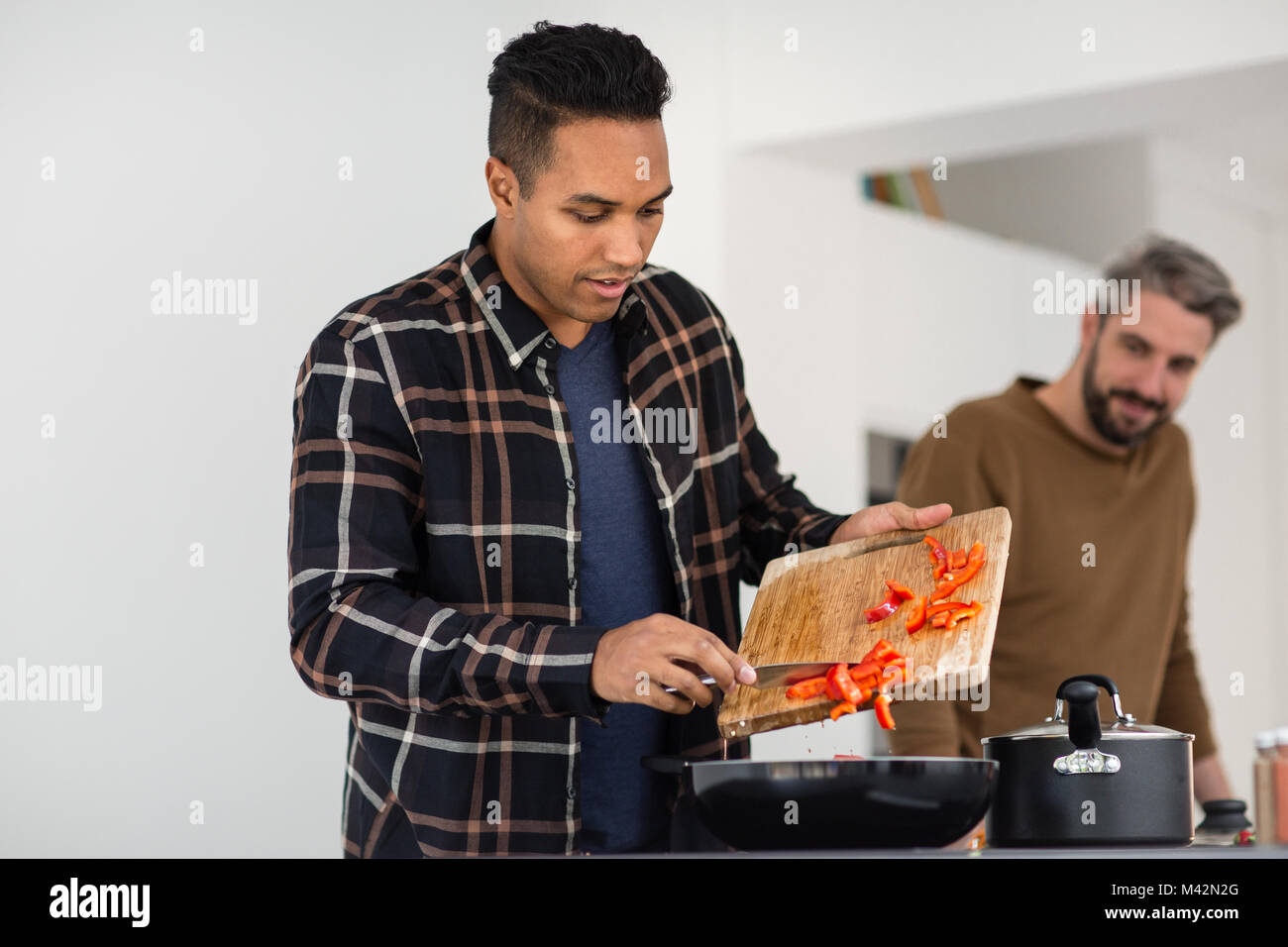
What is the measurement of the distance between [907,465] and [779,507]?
83 centimetres

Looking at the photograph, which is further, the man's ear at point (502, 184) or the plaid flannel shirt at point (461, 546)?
the man's ear at point (502, 184)

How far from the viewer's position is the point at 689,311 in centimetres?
212

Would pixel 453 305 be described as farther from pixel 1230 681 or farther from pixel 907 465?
pixel 1230 681

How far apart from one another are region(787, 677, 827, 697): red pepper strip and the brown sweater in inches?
40.7

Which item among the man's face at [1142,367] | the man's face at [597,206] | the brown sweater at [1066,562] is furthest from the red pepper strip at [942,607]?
the man's face at [1142,367]

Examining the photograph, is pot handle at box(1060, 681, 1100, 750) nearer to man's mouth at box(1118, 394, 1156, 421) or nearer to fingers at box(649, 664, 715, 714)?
fingers at box(649, 664, 715, 714)

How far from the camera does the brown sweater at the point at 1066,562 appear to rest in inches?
106

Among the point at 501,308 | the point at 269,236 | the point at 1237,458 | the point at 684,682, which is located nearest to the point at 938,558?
the point at 684,682

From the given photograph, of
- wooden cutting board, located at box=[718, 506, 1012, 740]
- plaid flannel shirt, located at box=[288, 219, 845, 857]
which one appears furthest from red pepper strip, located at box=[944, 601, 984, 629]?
plaid flannel shirt, located at box=[288, 219, 845, 857]

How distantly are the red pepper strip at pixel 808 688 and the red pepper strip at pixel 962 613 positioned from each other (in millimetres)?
140

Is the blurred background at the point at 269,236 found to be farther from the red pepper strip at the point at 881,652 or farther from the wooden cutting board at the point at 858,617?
the red pepper strip at the point at 881,652

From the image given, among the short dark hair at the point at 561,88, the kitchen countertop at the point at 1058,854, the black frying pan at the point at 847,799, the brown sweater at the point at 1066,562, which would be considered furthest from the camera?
the brown sweater at the point at 1066,562

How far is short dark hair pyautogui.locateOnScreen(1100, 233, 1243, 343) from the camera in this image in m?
2.87

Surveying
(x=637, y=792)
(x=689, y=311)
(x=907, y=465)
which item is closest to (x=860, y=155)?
(x=907, y=465)
